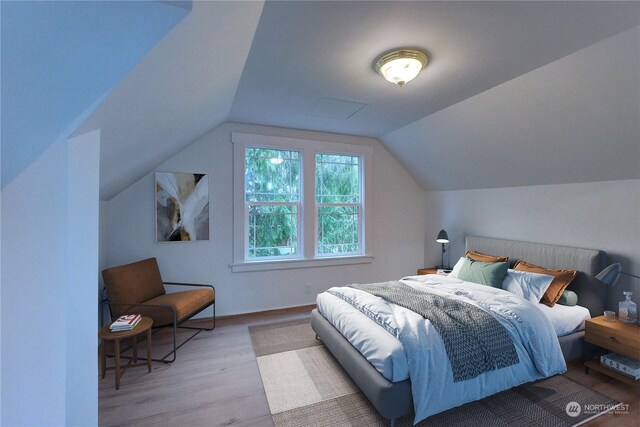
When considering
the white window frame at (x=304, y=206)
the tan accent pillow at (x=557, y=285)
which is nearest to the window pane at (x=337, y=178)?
the white window frame at (x=304, y=206)

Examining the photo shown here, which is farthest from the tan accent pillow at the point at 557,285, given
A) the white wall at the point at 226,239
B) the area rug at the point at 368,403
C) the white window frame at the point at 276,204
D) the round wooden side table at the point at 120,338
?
the round wooden side table at the point at 120,338

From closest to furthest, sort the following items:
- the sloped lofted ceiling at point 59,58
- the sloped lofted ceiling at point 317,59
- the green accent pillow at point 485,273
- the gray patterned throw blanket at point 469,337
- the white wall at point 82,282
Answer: the sloped lofted ceiling at point 59,58, the white wall at point 82,282, the sloped lofted ceiling at point 317,59, the gray patterned throw blanket at point 469,337, the green accent pillow at point 485,273

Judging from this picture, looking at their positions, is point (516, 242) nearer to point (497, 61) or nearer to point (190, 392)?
point (497, 61)

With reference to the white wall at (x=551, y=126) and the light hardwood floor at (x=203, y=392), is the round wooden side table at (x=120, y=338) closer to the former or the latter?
the light hardwood floor at (x=203, y=392)

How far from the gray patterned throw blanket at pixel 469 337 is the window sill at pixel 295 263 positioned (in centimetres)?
183

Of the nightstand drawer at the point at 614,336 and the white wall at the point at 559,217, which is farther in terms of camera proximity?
the white wall at the point at 559,217

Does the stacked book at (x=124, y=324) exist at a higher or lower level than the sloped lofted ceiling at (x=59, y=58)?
lower

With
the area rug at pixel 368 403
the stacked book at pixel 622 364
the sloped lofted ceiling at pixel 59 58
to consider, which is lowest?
the area rug at pixel 368 403

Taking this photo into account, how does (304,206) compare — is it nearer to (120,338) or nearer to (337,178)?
(337,178)

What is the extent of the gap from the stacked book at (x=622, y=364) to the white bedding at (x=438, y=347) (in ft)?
1.62

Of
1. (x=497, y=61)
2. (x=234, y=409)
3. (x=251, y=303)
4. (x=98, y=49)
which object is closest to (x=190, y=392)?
(x=234, y=409)

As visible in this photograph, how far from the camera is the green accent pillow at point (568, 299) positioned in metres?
2.53

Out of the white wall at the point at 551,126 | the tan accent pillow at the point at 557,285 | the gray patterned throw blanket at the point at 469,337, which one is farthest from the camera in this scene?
the tan accent pillow at the point at 557,285

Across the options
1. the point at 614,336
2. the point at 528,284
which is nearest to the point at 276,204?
the point at 528,284
